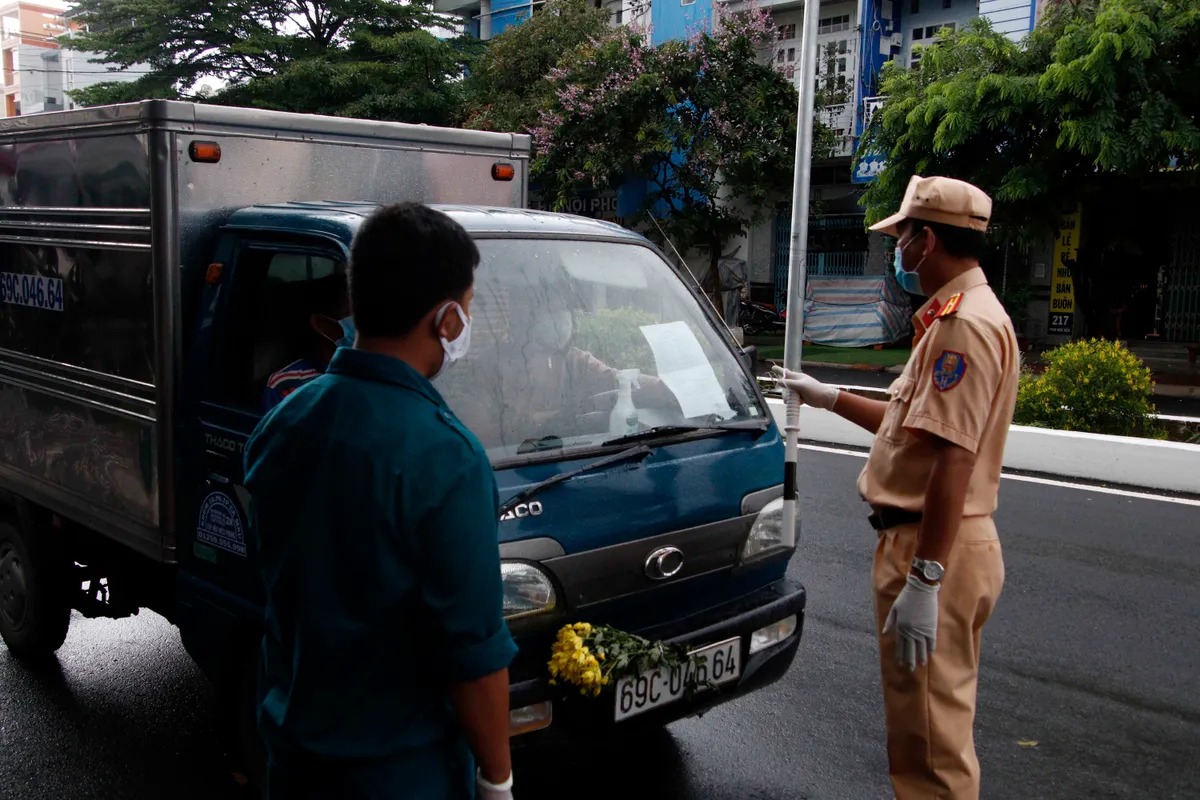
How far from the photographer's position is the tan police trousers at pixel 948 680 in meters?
2.79

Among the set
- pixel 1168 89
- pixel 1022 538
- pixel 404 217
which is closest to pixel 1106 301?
pixel 1168 89

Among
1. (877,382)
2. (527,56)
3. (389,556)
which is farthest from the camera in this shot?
(527,56)

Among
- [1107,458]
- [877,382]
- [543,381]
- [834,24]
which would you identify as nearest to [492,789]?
[543,381]

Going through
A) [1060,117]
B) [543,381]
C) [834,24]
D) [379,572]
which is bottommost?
[379,572]

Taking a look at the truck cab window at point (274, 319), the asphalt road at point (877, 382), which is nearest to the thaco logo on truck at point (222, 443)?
the truck cab window at point (274, 319)

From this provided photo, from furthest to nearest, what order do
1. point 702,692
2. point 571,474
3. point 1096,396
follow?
point 1096,396, point 702,692, point 571,474

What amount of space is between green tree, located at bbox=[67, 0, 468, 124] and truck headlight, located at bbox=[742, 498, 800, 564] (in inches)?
839

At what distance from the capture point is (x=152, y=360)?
11.8 ft

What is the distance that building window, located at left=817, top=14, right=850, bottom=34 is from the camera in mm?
23016

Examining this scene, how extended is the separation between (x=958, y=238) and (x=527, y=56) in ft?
68.7

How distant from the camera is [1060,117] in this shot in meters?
14.3

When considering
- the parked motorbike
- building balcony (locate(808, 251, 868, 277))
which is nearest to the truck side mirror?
the parked motorbike

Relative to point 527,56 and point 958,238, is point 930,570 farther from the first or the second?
point 527,56

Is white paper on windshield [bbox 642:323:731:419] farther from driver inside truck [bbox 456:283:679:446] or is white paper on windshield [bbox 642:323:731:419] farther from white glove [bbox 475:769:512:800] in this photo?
white glove [bbox 475:769:512:800]
